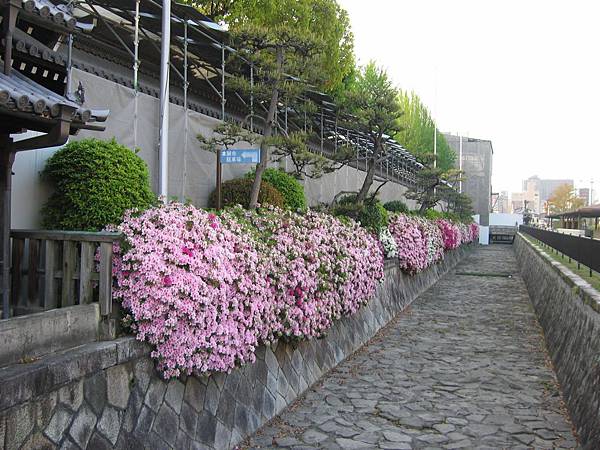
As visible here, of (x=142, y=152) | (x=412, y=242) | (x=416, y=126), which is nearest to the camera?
(x=142, y=152)

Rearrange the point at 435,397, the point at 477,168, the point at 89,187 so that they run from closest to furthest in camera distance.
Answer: the point at 89,187 → the point at 435,397 → the point at 477,168

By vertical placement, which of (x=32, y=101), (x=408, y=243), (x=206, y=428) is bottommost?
(x=206, y=428)

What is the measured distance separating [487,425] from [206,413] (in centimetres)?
314

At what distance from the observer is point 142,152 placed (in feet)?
31.8

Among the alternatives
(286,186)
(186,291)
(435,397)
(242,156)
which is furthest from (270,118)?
(186,291)

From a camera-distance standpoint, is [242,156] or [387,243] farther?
[387,243]

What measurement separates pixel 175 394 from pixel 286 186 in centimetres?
871

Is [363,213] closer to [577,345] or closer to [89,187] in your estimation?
[577,345]

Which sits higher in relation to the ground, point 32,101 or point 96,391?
point 32,101

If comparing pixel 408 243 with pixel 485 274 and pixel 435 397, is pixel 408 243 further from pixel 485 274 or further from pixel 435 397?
pixel 485 274

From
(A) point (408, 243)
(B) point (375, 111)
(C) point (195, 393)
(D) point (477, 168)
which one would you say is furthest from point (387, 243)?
(D) point (477, 168)

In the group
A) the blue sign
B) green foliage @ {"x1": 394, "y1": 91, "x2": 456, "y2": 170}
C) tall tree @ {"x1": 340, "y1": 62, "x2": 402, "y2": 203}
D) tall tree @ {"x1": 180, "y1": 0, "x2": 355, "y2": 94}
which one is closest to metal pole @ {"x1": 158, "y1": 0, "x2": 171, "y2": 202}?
the blue sign

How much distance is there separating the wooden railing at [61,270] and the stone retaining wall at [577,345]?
14.6 feet

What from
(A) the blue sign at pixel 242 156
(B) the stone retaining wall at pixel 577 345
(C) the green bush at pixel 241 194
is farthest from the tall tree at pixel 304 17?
(B) the stone retaining wall at pixel 577 345
